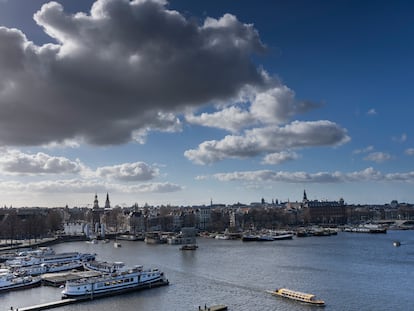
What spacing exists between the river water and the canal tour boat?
4.00ft

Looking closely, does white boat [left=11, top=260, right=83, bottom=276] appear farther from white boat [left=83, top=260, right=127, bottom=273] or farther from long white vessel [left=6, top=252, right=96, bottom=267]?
white boat [left=83, top=260, right=127, bottom=273]

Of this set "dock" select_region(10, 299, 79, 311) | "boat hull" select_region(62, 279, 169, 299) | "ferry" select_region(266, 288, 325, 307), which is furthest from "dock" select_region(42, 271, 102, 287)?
"ferry" select_region(266, 288, 325, 307)

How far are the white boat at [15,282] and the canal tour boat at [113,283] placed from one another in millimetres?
6840

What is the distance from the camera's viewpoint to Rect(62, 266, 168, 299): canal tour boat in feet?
140

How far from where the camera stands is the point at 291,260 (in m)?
67.5

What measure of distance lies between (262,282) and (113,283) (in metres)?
15.9

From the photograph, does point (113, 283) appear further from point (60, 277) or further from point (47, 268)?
point (47, 268)

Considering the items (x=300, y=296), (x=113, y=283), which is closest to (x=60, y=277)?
(x=113, y=283)

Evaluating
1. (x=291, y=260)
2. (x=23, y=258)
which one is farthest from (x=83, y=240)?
(x=291, y=260)

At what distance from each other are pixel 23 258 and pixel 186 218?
90135mm

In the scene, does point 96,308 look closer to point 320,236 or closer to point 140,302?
point 140,302

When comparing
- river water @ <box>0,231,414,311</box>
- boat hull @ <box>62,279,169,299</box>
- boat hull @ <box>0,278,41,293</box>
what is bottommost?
river water @ <box>0,231,414,311</box>

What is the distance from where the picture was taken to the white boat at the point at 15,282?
47.8 m

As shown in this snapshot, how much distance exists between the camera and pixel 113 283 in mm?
46000
